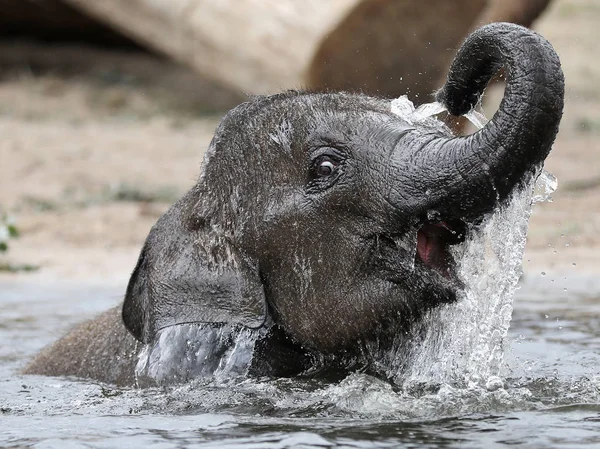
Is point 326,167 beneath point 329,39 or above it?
beneath

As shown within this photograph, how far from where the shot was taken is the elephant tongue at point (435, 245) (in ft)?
16.8

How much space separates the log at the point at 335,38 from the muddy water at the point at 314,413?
6842mm

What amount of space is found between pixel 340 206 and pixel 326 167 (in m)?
0.17

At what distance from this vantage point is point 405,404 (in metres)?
5.28

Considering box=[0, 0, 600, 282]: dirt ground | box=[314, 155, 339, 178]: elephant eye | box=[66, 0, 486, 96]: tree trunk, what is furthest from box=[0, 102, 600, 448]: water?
box=[66, 0, 486, 96]: tree trunk

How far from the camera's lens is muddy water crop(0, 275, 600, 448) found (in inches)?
190

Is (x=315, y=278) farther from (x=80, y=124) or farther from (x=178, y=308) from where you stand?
(x=80, y=124)

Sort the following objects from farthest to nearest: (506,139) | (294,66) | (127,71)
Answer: (127,71), (294,66), (506,139)

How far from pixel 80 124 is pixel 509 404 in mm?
11600

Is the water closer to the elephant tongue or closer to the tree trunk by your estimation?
the elephant tongue

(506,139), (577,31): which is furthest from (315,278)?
(577,31)

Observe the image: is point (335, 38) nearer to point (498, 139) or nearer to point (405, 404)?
point (405, 404)

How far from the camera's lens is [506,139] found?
4.79 metres

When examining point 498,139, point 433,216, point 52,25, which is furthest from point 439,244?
point 52,25
